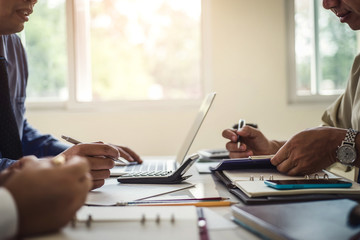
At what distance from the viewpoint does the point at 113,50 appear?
3.46 meters

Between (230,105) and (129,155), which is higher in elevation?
(230,105)

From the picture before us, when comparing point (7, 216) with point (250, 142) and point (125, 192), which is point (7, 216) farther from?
point (250, 142)

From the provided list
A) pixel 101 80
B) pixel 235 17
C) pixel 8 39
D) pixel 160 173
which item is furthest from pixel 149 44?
pixel 160 173

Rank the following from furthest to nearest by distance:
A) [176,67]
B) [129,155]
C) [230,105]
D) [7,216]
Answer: [176,67], [230,105], [129,155], [7,216]

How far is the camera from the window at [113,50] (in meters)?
3.30

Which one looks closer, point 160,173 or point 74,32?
point 160,173

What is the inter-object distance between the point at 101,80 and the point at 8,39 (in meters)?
1.74

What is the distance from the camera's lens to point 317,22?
3.34m

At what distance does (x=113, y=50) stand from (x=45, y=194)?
9.87 ft

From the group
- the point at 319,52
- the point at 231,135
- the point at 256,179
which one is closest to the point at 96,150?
the point at 256,179

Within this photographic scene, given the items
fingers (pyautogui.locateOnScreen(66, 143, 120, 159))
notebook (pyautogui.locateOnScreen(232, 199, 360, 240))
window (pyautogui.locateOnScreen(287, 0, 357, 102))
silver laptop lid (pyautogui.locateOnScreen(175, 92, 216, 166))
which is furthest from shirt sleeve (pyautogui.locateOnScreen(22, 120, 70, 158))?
window (pyautogui.locateOnScreen(287, 0, 357, 102))

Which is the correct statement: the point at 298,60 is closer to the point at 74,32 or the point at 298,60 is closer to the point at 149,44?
the point at 149,44

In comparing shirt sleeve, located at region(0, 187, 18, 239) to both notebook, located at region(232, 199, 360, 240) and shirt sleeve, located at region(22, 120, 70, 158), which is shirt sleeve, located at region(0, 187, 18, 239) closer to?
notebook, located at region(232, 199, 360, 240)

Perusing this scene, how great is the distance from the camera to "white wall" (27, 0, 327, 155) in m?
3.12
